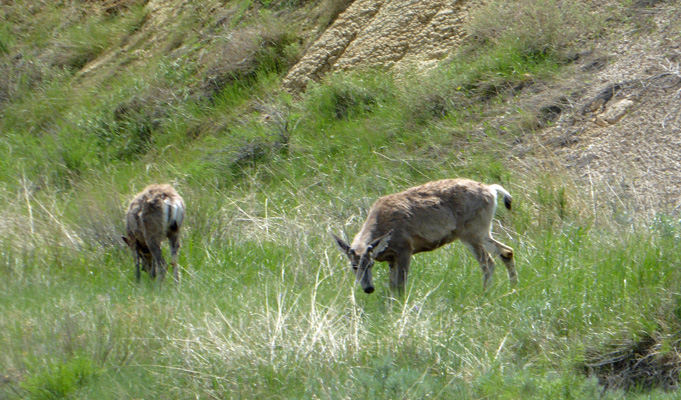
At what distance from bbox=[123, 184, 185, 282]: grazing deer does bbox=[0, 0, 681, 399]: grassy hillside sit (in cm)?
38

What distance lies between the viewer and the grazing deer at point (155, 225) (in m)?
9.16

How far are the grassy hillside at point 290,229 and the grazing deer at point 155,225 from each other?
378 millimetres

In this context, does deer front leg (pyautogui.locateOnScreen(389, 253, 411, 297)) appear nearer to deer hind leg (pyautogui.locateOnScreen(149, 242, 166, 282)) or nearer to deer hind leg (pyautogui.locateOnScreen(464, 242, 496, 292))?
deer hind leg (pyautogui.locateOnScreen(464, 242, 496, 292))

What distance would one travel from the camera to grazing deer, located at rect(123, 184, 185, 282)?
30.0ft

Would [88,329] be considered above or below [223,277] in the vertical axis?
above

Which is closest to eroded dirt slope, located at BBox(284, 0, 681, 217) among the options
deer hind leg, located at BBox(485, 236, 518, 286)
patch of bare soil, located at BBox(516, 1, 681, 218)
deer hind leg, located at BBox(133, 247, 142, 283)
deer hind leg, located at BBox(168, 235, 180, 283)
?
patch of bare soil, located at BBox(516, 1, 681, 218)

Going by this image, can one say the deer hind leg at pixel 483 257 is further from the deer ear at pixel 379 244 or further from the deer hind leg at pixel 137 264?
the deer hind leg at pixel 137 264

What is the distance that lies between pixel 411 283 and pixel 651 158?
4133 millimetres

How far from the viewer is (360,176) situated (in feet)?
40.1

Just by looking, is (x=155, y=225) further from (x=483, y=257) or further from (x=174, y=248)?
(x=483, y=257)

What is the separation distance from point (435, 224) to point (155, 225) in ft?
10.3

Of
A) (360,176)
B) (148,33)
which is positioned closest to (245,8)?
(148,33)

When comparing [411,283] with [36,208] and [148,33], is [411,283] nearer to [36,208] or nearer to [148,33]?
[36,208]

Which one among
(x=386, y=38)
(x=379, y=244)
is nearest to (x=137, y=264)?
(x=379, y=244)
